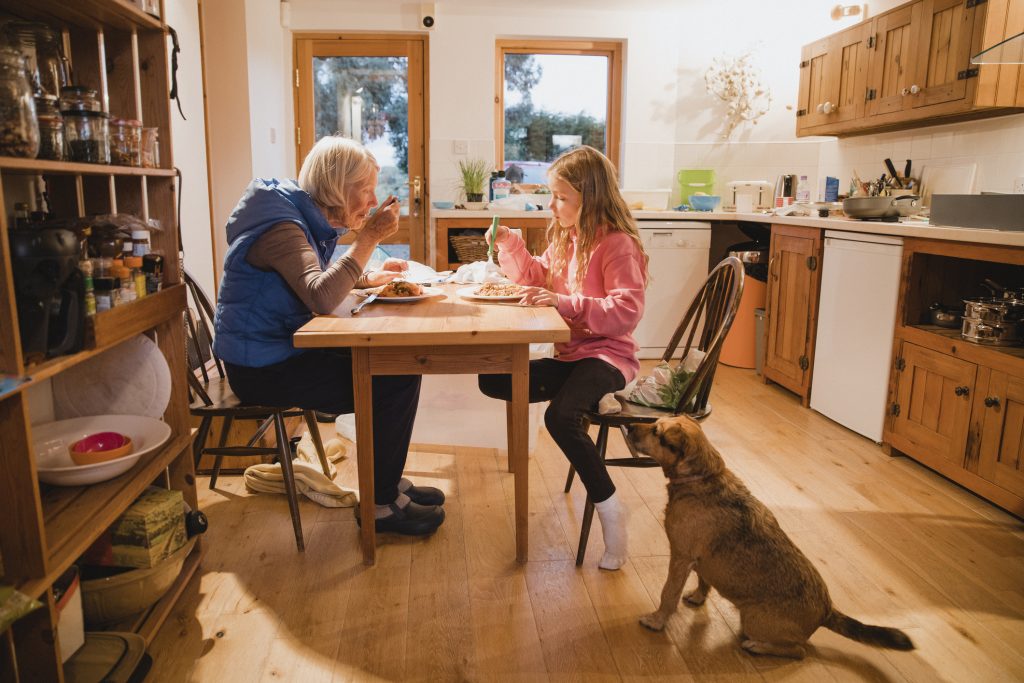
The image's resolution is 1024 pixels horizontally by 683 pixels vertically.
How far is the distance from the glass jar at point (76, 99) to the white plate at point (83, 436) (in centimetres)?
69

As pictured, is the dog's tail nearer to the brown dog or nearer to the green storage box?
the brown dog

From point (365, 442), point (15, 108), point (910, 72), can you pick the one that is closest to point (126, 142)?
point (15, 108)

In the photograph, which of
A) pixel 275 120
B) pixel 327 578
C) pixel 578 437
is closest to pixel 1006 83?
pixel 578 437

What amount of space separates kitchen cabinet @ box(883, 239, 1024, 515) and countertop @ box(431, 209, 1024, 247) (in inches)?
1.6

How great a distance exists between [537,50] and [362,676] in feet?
15.3

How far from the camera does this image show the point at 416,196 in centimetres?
543

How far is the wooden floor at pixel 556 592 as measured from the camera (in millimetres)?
1672

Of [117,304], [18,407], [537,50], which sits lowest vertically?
[18,407]

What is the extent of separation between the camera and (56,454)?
165 cm

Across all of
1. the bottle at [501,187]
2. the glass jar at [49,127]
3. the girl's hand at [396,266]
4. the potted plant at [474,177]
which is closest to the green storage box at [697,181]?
the bottle at [501,187]

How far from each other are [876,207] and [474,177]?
2596mm

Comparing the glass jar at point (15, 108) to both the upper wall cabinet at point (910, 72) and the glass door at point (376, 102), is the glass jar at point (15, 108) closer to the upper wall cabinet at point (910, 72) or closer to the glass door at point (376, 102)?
the upper wall cabinet at point (910, 72)

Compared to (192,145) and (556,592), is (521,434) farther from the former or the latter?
(192,145)

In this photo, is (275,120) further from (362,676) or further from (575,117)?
(362,676)
